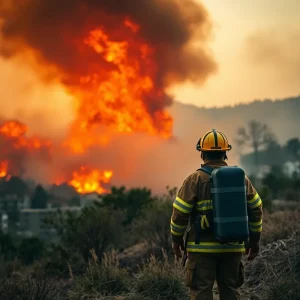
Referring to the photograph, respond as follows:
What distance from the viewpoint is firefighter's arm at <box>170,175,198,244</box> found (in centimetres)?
544

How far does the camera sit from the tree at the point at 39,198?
2247 inches

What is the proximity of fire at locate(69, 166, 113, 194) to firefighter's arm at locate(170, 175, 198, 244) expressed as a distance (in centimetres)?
3694

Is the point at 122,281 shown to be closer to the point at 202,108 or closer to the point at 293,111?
the point at 202,108

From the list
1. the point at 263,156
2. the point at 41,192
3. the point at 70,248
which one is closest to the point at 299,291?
the point at 70,248

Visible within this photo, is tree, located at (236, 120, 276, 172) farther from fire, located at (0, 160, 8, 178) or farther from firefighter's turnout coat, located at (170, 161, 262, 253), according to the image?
firefighter's turnout coat, located at (170, 161, 262, 253)

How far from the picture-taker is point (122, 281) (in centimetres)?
862

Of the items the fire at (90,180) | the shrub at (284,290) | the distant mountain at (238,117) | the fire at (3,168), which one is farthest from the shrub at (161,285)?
the distant mountain at (238,117)

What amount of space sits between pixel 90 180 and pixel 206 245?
3968 cm

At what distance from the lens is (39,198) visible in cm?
5694

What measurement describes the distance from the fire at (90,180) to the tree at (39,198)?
35.6ft

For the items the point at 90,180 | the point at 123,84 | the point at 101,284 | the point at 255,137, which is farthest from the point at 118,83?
the point at 255,137

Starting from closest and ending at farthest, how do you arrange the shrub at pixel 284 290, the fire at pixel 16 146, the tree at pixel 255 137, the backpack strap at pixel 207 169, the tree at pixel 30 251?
1. the backpack strap at pixel 207 169
2. the shrub at pixel 284 290
3. the tree at pixel 30 251
4. the fire at pixel 16 146
5. the tree at pixel 255 137

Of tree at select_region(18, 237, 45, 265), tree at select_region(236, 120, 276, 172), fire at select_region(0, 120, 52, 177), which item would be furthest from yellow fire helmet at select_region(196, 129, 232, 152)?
tree at select_region(236, 120, 276, 172)

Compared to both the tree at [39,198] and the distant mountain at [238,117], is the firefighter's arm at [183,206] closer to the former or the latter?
the tree at [39,198]
